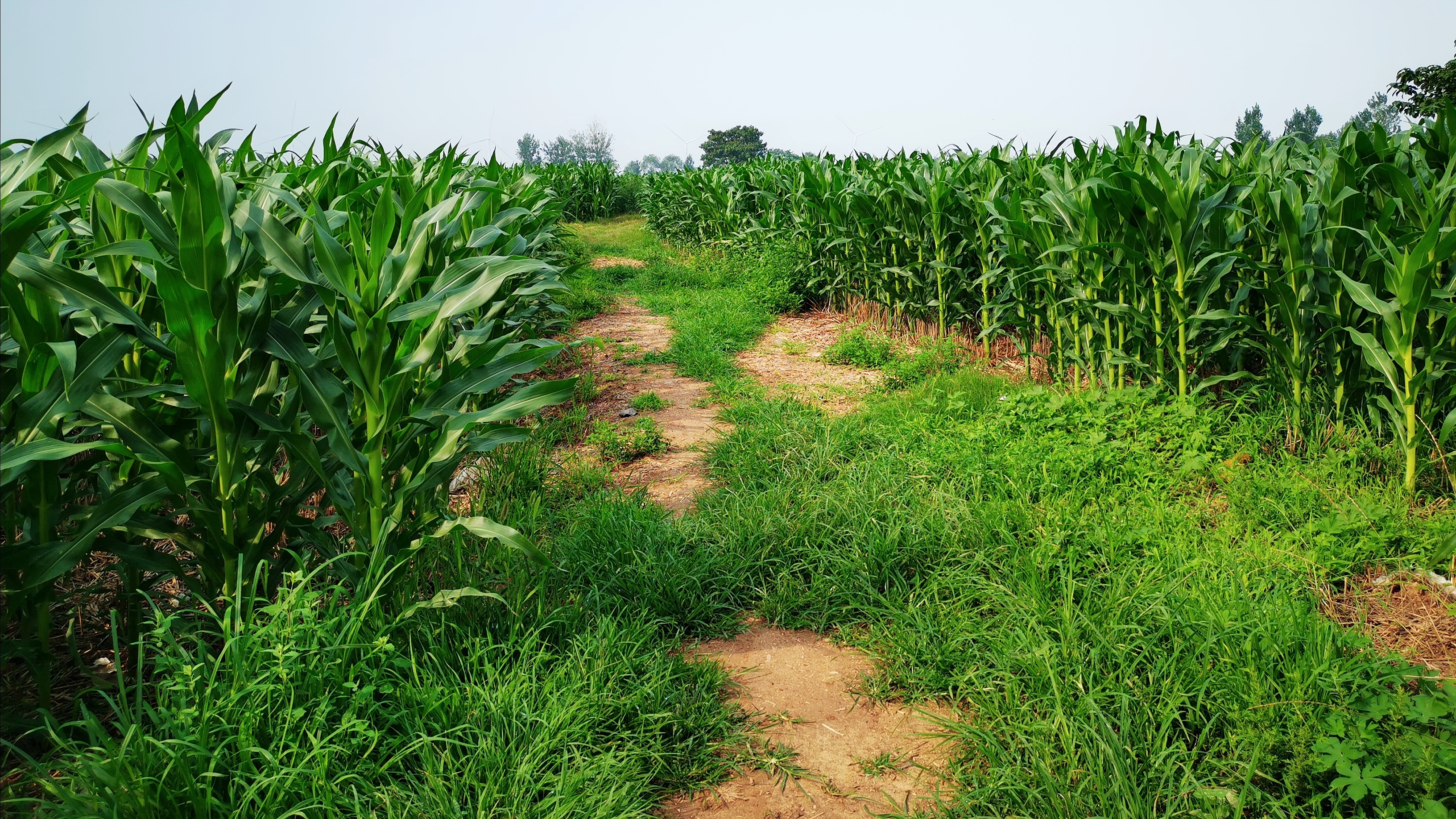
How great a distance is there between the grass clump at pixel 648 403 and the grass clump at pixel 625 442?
0.55 meters

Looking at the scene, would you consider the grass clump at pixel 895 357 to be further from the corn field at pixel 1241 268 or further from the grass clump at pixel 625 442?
the grass clump at pixel 625 442

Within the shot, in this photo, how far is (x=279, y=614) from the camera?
6.95 ft

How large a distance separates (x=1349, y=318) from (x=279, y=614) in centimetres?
436

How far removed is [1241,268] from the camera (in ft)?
14.2

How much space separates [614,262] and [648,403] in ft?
28.5

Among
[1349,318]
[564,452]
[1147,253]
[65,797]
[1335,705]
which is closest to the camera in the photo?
[65,797]

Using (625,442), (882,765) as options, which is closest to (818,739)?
(882,765)

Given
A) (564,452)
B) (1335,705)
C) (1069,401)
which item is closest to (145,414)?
(564,452)

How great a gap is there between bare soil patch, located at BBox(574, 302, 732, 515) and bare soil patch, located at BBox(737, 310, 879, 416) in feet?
2.09

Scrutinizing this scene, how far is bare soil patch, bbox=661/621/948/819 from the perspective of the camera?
2.19m

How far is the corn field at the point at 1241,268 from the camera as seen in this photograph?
3.48 m

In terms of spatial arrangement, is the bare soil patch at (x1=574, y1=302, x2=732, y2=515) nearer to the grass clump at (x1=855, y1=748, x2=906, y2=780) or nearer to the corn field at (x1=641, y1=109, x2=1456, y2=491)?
the grass clump at (x1=855, y1=748, x2=906, y2=780)

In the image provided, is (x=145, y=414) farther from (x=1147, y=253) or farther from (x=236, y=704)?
(x=1147, y=253)

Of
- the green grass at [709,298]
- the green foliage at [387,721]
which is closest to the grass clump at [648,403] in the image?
the green grass at [709,298]
